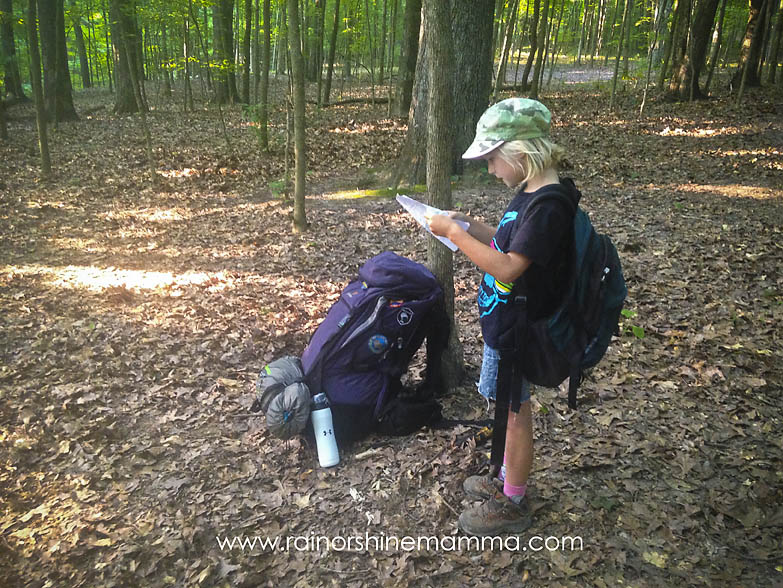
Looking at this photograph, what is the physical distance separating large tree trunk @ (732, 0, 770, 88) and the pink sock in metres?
15.2

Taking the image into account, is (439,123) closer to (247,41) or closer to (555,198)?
(555,198)

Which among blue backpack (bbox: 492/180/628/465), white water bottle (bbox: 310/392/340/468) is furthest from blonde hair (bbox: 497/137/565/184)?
white water bottle (bbox: 310/392/340/468)

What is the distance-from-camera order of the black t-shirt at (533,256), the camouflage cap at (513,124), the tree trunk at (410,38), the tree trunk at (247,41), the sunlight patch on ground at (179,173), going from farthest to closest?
1. the tree trunk at (247,41)
2. the tree trunk at (410,38)
3. the sunlight patch on ground at (179,173)
4. the camouflage cap at (513,124)
5. the black t-shirt at (533,256)

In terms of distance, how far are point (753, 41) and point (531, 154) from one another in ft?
55.7

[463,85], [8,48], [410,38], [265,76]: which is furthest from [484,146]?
[8,48]

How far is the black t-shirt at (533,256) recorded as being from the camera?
1.94 m

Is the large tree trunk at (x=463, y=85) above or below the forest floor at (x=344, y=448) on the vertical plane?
above

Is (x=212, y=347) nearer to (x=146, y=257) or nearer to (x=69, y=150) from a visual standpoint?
(x=146, y=257)

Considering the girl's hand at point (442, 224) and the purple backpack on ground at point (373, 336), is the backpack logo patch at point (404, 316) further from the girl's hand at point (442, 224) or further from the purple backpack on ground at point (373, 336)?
the girl's hand at point (442, 224)

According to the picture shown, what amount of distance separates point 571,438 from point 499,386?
130 centimetres

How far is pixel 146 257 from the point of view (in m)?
7.07

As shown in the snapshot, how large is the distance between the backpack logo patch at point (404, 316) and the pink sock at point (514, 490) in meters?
1.11

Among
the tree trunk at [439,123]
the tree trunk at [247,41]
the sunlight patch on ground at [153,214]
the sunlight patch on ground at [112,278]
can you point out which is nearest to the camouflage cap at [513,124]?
the tree trunk at [439,123]

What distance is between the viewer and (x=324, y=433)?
129 inches
